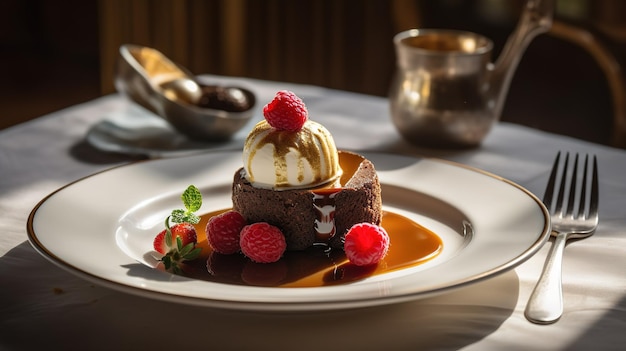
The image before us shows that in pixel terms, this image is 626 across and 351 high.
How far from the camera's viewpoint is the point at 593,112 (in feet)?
11.3

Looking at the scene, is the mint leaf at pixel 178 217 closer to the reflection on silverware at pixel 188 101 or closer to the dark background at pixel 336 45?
the reflection on silverware at pixel 188 101

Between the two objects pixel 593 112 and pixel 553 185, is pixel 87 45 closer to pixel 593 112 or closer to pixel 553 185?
pixel 593 112

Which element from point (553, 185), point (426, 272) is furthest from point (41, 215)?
point (553, 185)

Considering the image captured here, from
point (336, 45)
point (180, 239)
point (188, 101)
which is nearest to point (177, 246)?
point (180, 239)

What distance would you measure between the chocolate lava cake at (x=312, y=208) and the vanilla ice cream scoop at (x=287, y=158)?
2cm

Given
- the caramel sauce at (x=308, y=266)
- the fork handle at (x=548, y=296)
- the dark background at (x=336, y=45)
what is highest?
the fork handle at (x=548, y=296)

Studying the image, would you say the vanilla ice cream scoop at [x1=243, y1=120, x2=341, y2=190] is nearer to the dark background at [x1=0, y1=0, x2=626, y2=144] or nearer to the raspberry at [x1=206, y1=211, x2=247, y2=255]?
the raspberry at [x1=206, y1=211, x2=247, y2=255]

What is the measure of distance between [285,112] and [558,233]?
388 millimetres

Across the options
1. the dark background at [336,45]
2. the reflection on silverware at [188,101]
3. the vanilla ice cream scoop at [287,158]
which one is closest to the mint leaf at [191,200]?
the vanilla ice cream scoop at [287,158]

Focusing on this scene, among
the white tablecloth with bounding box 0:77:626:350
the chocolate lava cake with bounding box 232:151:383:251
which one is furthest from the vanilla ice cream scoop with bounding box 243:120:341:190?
the white tablecloth with bounding box 0:77:626:350

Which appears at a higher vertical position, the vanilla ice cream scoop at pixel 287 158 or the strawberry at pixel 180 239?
the vanilla ice cream scoop at pixel 287 158

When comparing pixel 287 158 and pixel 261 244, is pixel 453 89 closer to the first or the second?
pixel 287 158

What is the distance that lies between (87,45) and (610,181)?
4.22 metres

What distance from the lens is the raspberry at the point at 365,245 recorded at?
0.94 metres
